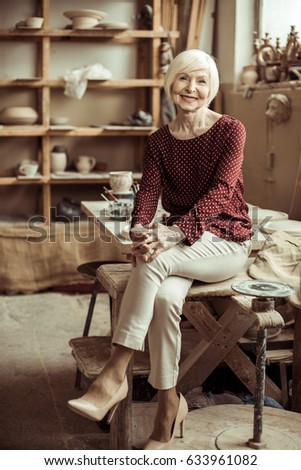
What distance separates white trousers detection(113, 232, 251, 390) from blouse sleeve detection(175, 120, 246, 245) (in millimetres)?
80

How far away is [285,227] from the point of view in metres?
3.66

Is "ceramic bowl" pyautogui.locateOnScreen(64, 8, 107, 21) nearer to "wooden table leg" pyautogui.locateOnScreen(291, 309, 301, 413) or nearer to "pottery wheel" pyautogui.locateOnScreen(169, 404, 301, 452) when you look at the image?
"wooden table leg" pyautogui.locateOnScreen(291, 309, 301, 413)

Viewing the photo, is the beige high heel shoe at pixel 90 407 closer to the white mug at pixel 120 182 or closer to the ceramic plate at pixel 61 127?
the white mug at pixel 120 182

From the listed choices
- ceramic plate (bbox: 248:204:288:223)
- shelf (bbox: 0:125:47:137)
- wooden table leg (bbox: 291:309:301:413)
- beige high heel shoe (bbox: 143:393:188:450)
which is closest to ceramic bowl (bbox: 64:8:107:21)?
shelf (bbox: 0:125:47:137)

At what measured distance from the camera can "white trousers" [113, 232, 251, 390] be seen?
2.56 meters

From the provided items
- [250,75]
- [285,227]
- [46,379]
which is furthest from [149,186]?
[250,75]

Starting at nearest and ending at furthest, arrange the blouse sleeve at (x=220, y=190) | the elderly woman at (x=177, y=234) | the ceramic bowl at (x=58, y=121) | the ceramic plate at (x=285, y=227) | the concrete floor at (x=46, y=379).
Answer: the elderly woman at (x=177, y=234) < the blouse sleeve at (x=220, y=190) < the concrete floor at (x=46, y=379) < the ceramic plate at (x=285, y=227) < the ceramic bowl at (x=58, y=121)

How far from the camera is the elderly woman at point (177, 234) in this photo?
2576 mm

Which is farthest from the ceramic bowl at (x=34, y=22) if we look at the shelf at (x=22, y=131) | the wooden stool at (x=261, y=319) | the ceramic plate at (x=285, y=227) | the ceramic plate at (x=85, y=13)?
the wooden stool at (x=261, y=319)

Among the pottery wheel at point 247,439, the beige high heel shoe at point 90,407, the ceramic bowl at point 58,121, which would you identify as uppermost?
the ceramic bowl at point 58,121

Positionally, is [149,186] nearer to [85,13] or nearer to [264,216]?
[264,216]

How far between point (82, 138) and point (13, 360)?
8.49ft

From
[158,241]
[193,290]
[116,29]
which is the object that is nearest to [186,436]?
[193,290]

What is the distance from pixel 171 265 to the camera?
268 cm
